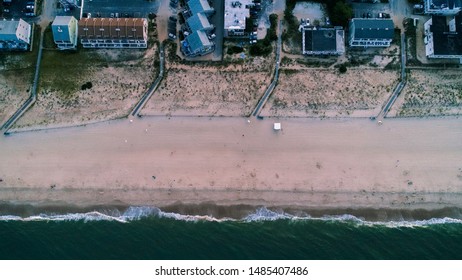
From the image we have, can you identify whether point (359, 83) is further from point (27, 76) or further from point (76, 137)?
point (27, 76)

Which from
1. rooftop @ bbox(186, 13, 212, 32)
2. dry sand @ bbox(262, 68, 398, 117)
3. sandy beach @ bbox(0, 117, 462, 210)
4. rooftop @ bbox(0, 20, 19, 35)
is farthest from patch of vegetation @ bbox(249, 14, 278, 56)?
rooftop @ bbox(0, 20, 19, 35)

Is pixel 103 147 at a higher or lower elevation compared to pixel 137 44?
lower

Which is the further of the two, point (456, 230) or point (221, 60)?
point (221, 60)

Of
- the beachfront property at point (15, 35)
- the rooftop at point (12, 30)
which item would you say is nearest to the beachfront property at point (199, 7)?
the beachfront property at point (15, 35)

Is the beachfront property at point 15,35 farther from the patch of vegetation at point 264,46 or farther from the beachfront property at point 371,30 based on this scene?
the beachfront property at point 371,30

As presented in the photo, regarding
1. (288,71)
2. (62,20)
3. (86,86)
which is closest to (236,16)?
(288,71)

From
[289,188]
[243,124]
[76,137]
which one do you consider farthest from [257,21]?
[76,137]

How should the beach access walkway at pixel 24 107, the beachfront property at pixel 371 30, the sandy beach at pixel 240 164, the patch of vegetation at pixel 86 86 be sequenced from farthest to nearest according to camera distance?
the patch of vegetation at pixel 86 86 → the beach access walkway at pixel 24 107 → the beachfront property at pixel 371 30 → the sandy beach at pixel 240 164

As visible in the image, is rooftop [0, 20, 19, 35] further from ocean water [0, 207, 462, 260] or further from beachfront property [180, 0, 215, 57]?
ocean water [0, 207, 462, 260]
